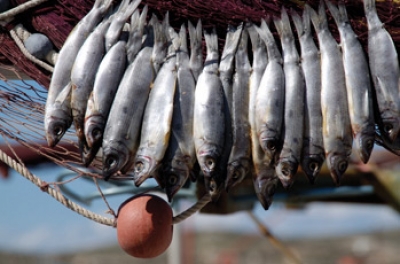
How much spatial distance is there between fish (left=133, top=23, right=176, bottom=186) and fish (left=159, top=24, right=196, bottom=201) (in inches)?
1.3

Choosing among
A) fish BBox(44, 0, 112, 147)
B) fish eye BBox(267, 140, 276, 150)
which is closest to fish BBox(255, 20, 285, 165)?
fish eye BBox(267, 140, 276, 150)

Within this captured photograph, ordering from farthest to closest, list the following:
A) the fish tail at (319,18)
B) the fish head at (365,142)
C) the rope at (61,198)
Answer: the rope at (61,198) < the fish tail at (319,18) < the fish head at (365,142)

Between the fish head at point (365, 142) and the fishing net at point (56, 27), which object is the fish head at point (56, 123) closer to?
the fishing net at point (56, 27)

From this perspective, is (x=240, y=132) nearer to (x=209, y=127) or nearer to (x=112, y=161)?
(x=209, y=127)

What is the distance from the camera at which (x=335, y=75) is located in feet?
10.7

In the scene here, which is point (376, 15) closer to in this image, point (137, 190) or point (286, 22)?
point (286, 22)

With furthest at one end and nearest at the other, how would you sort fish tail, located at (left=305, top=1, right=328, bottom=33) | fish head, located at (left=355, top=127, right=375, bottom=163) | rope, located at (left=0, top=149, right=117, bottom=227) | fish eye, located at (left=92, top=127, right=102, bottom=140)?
rope, located at (left=0, top=149, right=117, bottom=227), fish tail, located at (left=305, top=1, right=328, bottom=33), fish eye, located at (left=92, top=127, right=102, bottom=140), fish head, located at (left=355, top=127, right=375, bottom=163)

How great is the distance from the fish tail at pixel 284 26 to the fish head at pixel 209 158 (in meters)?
0.65

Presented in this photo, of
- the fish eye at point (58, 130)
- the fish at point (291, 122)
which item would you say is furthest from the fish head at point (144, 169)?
the fish at point (291, 122)

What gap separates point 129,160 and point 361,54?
3.60 ft

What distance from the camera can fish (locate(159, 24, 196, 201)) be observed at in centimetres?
323

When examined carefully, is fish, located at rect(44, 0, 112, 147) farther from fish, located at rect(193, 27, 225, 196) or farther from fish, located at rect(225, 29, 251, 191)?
fish, located at rect(225, 29, 251, 191)

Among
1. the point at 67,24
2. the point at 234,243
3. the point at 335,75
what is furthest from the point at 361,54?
the point at 234,243

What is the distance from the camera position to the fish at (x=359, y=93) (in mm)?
3174
